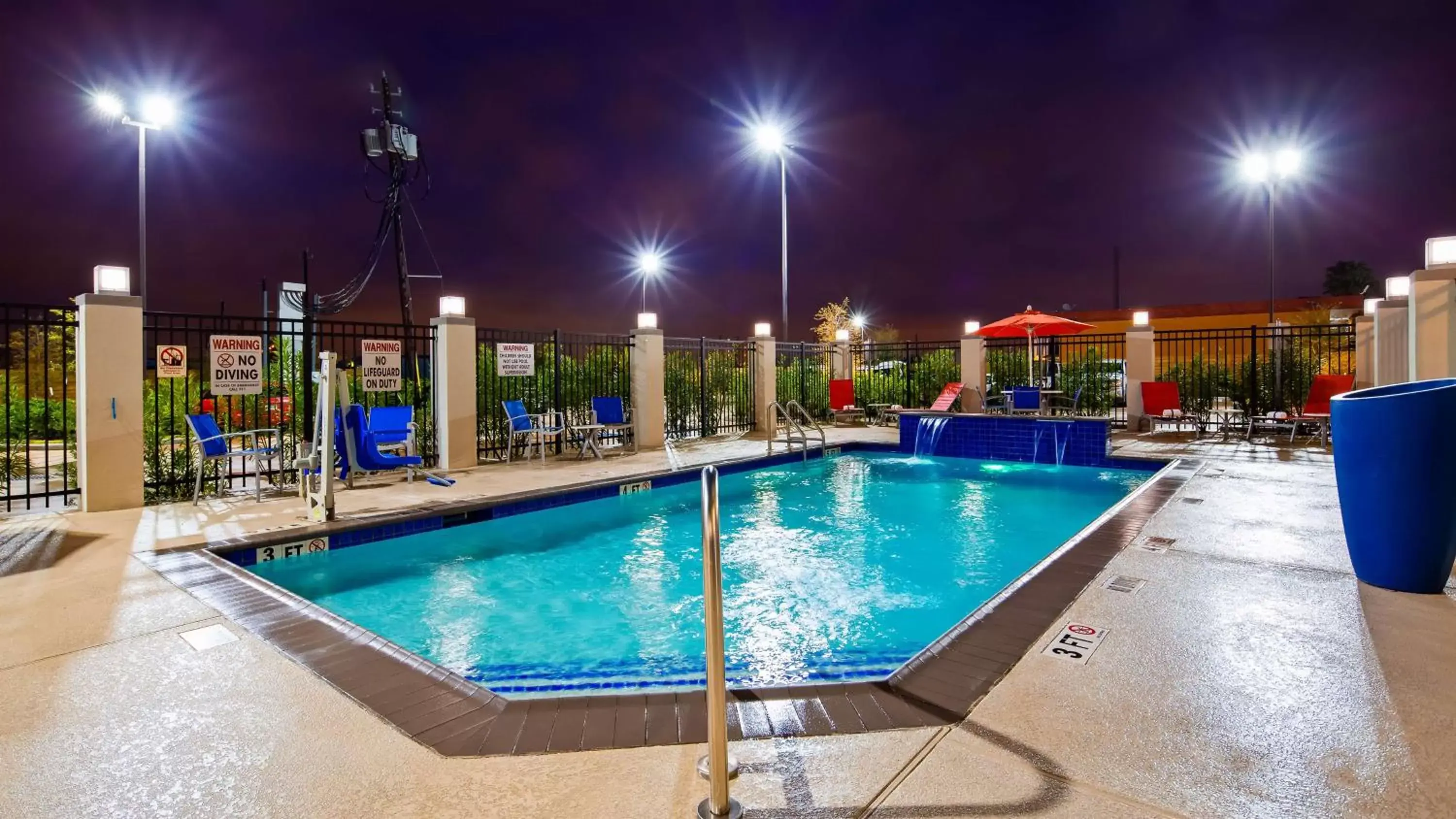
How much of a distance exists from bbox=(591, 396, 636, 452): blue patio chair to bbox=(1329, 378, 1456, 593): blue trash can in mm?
8404

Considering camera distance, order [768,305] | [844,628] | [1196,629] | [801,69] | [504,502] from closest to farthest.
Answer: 1. [1196,629]
2. [844,628]
3. [504,502]
4. [801,69]
5. [768,305]

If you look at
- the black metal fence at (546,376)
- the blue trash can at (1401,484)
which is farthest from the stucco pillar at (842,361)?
the blue trash can at (1401,484)

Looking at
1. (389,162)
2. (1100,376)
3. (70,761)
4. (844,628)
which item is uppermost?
(389,162)

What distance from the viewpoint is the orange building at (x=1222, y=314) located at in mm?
41062

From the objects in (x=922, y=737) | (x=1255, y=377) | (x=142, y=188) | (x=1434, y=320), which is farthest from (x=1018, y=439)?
(x=142, y=188)

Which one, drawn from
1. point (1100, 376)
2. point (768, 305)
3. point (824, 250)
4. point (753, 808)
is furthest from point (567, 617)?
point (768, 305)

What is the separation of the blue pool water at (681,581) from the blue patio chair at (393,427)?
237cm

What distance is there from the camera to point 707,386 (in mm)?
13172

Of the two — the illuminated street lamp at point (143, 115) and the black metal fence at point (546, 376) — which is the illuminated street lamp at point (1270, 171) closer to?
the black metal fence at point (546, 376)

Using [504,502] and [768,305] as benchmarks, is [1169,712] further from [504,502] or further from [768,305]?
[768,305]

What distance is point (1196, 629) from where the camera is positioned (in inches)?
111

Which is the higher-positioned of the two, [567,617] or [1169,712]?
[1169,712]

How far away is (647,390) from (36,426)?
31.0ft

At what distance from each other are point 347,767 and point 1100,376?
1468 cm
